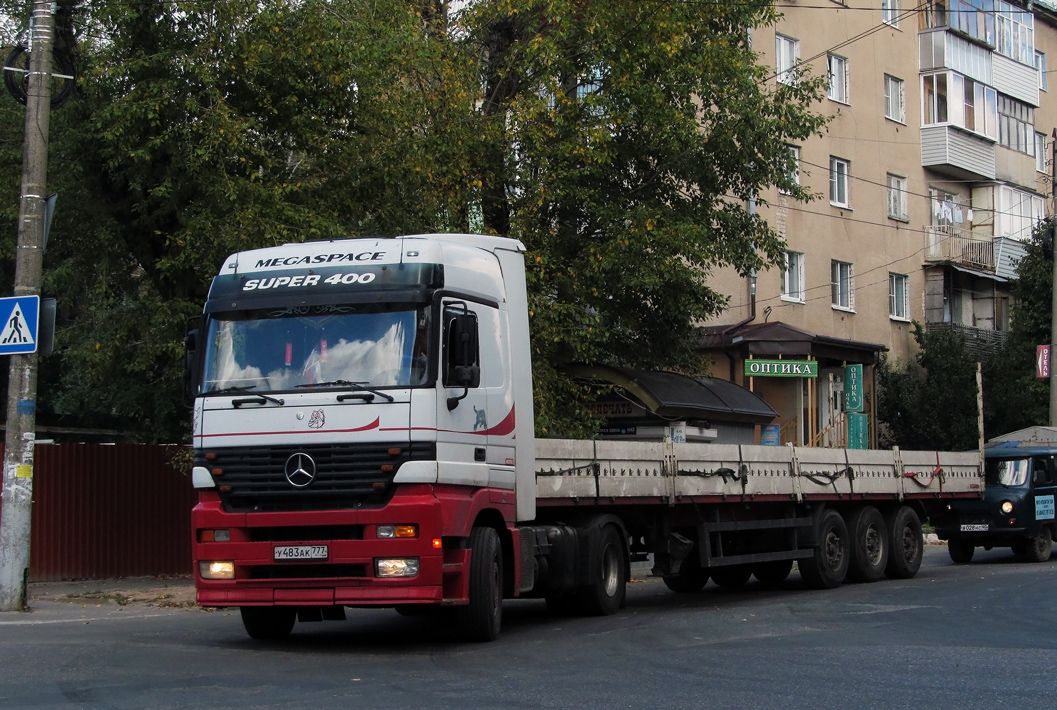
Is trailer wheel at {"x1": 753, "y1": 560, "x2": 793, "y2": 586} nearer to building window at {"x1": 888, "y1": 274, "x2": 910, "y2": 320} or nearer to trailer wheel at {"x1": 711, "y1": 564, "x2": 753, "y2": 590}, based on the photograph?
trailer wheel at {"x1": 711, "y1": 564, "x2": 753, "y2": 590}

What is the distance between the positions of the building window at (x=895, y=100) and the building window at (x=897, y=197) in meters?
1.83

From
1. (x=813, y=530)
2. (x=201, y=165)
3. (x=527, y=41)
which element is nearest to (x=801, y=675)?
(x=813, y=530)

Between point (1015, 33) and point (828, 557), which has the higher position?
point (1015, 33)

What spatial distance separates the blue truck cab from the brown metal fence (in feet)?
39.7

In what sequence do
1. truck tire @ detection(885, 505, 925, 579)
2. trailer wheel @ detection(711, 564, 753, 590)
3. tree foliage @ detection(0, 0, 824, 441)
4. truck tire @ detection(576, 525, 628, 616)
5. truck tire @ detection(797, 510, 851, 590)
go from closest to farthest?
truck tire @ detection(576, 525, 628, 616) < tree foliage @ detection(0, 0, 824, 441) < truck tire @ detection(797, 510, 851, 590) < trailer wheel @ detection(711, 564, 753, 590) < truck tire @ detection(885, 505, 925, 579)

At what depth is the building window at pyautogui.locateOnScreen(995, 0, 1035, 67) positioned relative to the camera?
43969 mm

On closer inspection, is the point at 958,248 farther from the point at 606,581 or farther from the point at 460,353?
the point at 460,353

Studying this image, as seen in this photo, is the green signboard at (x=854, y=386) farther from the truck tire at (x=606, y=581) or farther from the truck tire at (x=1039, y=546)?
the truck tire at (x=606, y=581)

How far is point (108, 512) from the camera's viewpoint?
19.3 metres

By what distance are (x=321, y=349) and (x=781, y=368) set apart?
24.4 metres

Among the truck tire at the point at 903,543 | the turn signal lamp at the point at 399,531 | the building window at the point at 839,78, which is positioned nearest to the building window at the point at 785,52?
the building window at the point at 839,78

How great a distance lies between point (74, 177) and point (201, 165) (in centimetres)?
213

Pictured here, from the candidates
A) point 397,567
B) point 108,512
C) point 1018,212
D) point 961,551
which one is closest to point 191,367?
point 397,567

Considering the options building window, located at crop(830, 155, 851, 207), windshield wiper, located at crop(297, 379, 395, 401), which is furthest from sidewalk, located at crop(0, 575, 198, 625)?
building window, located at crop(830, 155, 851, 207)
